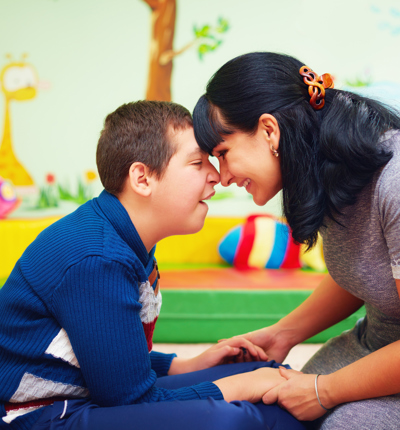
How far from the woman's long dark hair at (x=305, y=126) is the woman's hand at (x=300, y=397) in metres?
0.34

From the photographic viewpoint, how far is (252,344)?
119cm

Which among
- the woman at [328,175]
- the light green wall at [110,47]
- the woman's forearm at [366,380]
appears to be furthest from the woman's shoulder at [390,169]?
the light green wall at [110,47]

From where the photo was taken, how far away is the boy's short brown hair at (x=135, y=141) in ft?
3.45

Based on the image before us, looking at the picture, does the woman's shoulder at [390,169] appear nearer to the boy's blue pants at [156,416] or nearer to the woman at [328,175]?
the woman at [328,175]

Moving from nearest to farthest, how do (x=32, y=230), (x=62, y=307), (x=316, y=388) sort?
(x=62, y=307), (x=316, y=388), (x=32, y=230)

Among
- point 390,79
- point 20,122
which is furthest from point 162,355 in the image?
point 390,79

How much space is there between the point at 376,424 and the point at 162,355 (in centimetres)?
63

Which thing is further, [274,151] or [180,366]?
[180,366]

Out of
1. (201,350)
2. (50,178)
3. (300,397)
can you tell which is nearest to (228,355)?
(300,397)

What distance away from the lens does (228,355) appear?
118 centimetres

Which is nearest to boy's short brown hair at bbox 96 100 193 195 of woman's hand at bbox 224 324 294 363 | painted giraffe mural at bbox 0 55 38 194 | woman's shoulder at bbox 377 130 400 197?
woman's shoulder at bbox 377 130 400 197

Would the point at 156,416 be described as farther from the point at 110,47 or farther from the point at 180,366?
the point at 110,47

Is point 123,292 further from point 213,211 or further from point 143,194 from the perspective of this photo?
point 213,211

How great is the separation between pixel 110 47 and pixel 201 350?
2.12 meters
